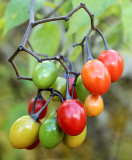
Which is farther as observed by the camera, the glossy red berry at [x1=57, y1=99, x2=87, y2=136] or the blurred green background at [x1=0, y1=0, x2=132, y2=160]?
the blurred green background at [x1=0, y1=0, x2=132, y2=160]

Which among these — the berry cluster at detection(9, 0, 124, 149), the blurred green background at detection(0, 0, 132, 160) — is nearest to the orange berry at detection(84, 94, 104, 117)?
the berry cluster at detection(9, 0, 124, 149)

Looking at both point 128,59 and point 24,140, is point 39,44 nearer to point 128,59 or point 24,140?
point 24,140

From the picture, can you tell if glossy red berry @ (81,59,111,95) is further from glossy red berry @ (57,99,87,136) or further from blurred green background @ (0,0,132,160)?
blurred green background @ (0,0,132,160)

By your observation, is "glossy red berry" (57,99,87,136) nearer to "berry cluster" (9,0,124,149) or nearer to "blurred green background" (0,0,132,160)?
"berry cluster" (9,0,124,149)

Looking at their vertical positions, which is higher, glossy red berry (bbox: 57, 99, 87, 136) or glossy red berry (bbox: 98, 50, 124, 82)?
glossy red berry (bbox: 98, 50, 124, 82)

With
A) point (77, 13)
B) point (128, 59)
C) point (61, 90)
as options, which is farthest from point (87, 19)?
point (128, 59)

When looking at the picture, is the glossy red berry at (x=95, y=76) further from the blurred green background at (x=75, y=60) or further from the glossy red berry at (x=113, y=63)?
the blurred green background at (x=75, y=60)

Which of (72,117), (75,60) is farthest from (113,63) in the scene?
(75,60)
